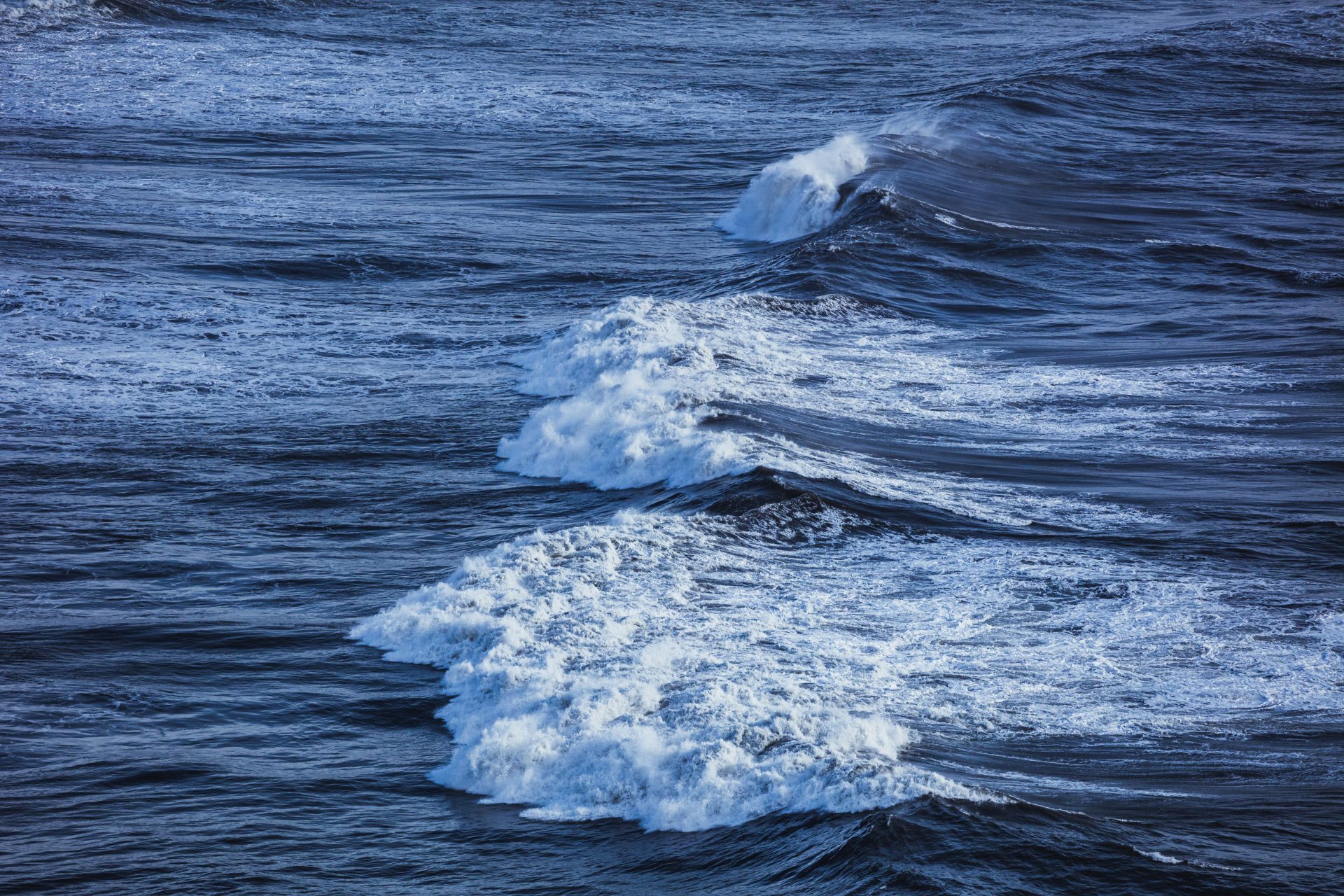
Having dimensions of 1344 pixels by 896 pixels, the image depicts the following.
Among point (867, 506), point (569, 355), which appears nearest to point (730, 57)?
point (569, 355)

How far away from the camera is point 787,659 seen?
895cm

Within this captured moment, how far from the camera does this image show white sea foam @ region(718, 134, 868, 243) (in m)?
22.9

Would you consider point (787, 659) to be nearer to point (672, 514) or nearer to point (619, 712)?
point (619, 712)

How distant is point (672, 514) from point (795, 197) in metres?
12.8

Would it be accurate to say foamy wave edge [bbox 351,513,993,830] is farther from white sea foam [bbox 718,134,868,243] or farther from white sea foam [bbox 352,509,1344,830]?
white sea foam [bbox 718,134,868,243]

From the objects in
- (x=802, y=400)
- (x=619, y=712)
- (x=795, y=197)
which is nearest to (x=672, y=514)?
(x=802, y=400)

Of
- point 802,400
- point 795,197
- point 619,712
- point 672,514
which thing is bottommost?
point 619,712

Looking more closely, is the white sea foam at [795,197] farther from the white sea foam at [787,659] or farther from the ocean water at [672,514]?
the white sea foam at [787,659]

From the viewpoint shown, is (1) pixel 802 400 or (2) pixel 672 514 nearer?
(2) pixel 672 514

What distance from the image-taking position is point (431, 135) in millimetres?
29000

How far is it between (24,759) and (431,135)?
2192 cm

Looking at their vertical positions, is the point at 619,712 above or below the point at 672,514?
below

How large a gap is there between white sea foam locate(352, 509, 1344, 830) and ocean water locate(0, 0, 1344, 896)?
0.12 ft

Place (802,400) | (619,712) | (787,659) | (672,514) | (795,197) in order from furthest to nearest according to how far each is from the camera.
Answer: (795,197), (802,400), (672,514), (787,659), (619,712)
